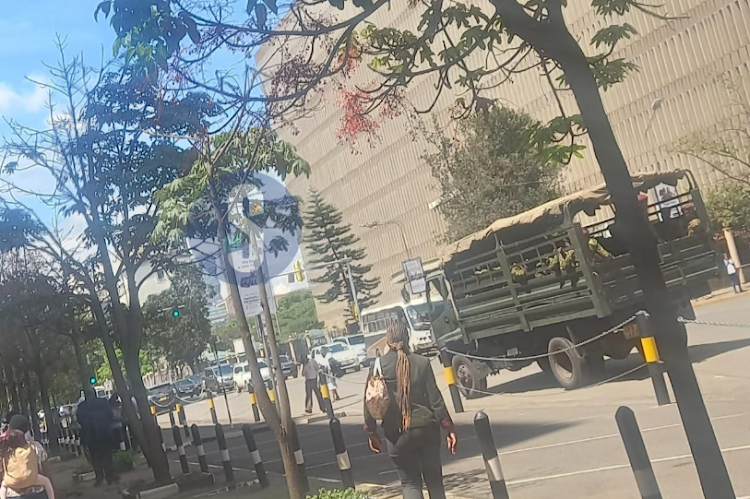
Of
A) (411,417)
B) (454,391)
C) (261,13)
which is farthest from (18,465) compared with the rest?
(454,391)

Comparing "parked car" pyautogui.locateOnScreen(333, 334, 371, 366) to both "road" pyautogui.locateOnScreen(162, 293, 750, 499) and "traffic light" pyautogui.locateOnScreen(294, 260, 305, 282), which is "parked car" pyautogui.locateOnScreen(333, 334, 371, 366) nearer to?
"traffic light" pyautogui.locateOnScreen(294, 260, 305, 282)

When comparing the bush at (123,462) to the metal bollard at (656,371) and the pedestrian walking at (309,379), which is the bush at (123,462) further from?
the metal bollard at (656,371)

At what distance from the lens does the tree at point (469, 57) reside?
3.76 meters

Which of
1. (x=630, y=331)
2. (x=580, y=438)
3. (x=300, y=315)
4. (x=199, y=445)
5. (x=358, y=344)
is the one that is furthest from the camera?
(x=300, y=315)

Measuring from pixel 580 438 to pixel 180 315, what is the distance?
36.6 feet

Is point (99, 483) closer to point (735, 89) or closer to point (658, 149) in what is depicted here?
point (735, 89)

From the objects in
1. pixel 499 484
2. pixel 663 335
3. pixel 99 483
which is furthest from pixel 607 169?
pixel 99 483

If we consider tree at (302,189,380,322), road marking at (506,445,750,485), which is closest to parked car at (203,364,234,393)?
tree at (302,189,380,322)

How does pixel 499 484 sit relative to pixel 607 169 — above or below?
below

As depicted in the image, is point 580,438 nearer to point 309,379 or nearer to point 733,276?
point 309,379

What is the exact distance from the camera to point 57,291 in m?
16.6

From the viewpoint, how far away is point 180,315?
63.0 feet

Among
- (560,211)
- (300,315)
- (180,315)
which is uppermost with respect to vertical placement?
(300,315)

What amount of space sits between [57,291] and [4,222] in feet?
12.1
